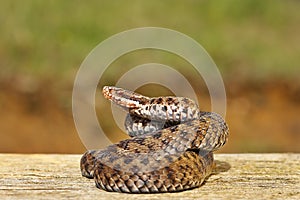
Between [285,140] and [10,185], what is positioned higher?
[10,185]

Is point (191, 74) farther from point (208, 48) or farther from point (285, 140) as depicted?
point (285, 140)

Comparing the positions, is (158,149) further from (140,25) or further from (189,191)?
(140,25)

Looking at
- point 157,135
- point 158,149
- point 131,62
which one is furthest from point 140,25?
point 158,149

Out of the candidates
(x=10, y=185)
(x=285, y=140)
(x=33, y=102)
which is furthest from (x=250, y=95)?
(x=10, y=185)

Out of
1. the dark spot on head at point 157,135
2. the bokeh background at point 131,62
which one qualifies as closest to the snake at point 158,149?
the dark spot on head at point 157,135

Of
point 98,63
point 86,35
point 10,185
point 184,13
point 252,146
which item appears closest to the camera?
point 10,185

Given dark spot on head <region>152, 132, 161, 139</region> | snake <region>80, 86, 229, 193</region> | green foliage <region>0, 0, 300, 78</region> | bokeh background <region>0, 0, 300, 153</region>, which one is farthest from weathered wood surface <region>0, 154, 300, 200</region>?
green foliage <region>0, 0, 300, 78</region>
